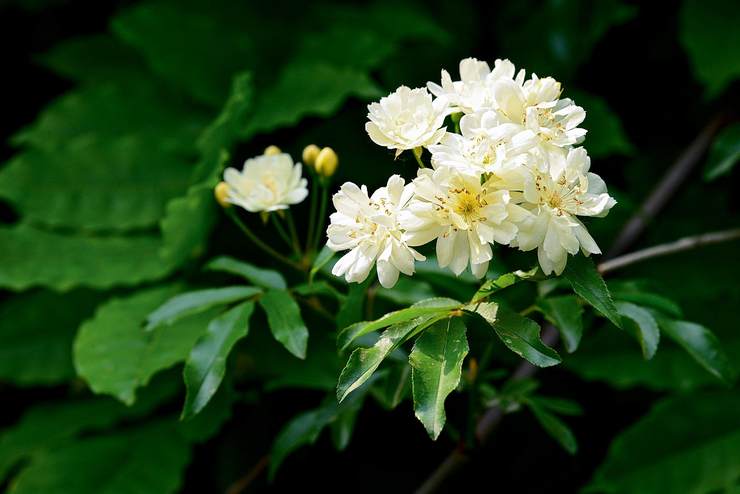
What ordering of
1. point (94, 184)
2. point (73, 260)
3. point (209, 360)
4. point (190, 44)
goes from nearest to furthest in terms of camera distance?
point (209, 360)
point (73, 260)
point (94, 184)
point (190, 44)

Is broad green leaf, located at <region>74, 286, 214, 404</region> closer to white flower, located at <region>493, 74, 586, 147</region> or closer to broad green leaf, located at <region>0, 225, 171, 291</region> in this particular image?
broad green leaf, located at <region>0, 225, 171, 291</region>

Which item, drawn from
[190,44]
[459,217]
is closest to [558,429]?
[459,217]

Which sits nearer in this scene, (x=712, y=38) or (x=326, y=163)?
(x=326, y=163)

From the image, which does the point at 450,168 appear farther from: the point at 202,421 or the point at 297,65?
the point at 297,65

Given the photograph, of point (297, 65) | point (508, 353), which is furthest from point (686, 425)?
point (297, 65)

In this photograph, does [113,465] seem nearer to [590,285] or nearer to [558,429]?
[558,429]

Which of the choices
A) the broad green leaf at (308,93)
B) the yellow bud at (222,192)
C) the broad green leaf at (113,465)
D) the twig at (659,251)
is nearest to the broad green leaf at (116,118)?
the broad green leaf at (308,93)

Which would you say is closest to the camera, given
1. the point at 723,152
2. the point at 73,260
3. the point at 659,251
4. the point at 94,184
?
the point at 659,251
